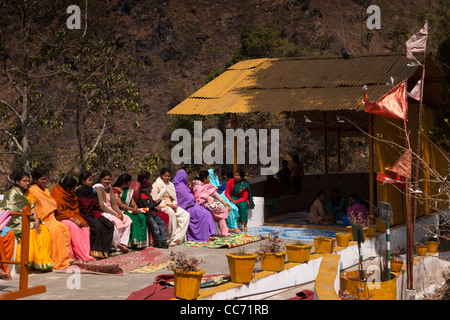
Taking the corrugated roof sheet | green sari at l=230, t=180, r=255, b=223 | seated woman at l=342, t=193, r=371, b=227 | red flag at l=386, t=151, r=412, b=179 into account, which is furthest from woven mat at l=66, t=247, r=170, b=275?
the corrugated roof sheet

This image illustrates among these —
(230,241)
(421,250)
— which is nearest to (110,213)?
(230,241)

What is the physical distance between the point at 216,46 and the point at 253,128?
17.2 metres

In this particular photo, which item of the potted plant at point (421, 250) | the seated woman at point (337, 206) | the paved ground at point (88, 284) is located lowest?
the potted plant at point (421, 250)

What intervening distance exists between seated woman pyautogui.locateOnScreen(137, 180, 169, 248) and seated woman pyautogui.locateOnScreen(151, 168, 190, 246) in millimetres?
187

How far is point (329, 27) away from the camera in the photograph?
4622cm

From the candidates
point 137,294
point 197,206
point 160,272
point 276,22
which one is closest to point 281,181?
point 197,206

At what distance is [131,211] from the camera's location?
341 inches

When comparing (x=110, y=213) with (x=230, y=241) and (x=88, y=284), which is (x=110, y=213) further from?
(x=230, y=241)

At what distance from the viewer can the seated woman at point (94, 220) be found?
7965mm

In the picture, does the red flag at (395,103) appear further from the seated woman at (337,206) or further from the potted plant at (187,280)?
the seated woman at (337,206)

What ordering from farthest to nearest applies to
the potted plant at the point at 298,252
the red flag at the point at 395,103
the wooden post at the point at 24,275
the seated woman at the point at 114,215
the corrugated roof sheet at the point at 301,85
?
the corrugated roof sheet at the point at 301,85 < the seated woman at the point at 114,215 < the red flag at the point at 395,103 < the potted plant at the point at 298,252 < the wooden post at the point at 24,275

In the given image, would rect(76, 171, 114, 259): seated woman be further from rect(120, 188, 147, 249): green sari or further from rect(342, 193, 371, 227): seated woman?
rect(342, 193, 371, 227): seated woman

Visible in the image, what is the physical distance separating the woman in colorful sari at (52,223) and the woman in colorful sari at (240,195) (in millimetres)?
3814

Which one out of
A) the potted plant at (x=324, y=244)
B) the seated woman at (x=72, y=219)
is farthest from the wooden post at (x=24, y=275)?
the potted plant at (x=324, y=244)
